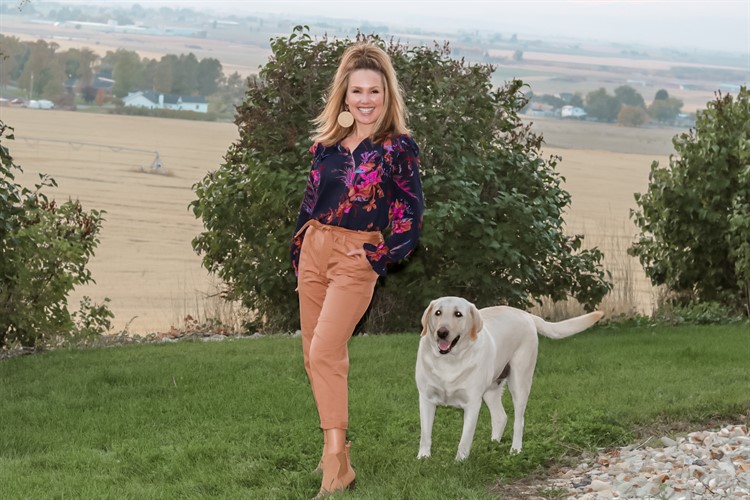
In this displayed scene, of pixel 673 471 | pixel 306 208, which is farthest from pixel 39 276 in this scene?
pixel 673 471

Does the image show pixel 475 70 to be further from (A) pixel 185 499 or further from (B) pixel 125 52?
(B) pixel 125 52

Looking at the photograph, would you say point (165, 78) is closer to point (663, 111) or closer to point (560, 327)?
point (663, 111)

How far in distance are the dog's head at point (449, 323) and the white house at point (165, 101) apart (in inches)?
2787

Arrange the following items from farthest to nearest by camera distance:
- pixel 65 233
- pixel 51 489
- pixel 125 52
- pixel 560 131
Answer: pixel 125 52
pixel 560 131
pixel 65 233
pixel 51 489

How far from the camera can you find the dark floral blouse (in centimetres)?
573

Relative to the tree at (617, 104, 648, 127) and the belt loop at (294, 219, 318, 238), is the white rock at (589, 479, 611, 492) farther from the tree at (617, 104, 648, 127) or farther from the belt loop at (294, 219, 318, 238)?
the tree at (617, 104, 648, 127)

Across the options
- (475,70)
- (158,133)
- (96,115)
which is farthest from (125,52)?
(475,70)

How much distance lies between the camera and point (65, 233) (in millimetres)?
12859

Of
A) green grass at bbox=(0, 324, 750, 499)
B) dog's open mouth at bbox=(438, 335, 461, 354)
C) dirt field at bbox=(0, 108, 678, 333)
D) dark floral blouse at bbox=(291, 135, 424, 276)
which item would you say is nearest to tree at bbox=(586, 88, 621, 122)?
dirt field at bbox=(0, 108, 678, 333)

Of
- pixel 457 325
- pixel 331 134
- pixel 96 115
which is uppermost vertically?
pixel 331 134

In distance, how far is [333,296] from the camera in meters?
5.71

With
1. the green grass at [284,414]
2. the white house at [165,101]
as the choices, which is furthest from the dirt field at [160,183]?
the white house at [165,101]

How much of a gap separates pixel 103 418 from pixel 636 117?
6990 cm

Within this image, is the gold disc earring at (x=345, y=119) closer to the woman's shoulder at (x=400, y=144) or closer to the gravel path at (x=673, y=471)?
the woman's shoulder at (x=400, y=144)
